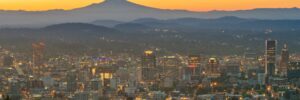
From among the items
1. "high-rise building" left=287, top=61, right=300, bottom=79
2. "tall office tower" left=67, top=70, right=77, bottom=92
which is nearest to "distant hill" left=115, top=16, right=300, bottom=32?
"high-rise building" left=287, top=61, right=300, bottom=79

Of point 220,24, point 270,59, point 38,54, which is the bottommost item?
point 270,59

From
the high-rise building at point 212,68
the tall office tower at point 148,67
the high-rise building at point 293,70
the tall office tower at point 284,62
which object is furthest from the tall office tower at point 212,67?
the high-rise building at point 293,70

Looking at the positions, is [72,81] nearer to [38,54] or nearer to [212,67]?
[212,67]

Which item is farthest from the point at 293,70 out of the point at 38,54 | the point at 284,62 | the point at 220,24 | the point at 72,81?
the point at 220,24

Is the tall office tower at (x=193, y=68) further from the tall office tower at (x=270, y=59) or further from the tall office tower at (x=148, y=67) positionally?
the tall office tower at (x=270, y=59)

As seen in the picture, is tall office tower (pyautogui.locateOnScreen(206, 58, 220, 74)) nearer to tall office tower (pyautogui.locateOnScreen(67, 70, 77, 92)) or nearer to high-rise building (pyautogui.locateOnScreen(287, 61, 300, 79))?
high-rise building (pyautogui.locateOnScreen(287, 61, 300, 79))

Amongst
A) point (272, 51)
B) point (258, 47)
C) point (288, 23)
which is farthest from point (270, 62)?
point (288, 23)
